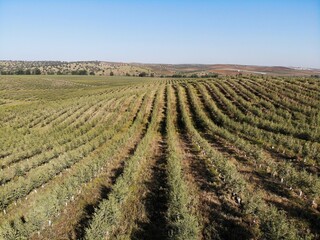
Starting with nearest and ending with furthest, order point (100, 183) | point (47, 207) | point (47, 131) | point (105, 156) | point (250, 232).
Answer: point (250, 232), point (47, 207), point (100, 183), point (105, 156), point (47, 131)

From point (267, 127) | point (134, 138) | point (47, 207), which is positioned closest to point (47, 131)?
point (134, 138)

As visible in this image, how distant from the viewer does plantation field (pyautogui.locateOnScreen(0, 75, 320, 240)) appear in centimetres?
1753

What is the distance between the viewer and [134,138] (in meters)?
41.5

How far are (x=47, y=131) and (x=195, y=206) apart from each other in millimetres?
38392

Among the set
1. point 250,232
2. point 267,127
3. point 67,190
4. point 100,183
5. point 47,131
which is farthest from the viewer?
point 47,131

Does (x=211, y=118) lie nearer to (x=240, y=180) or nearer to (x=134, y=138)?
(x=134, y=138)

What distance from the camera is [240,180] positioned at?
72.4ft

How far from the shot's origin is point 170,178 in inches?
912

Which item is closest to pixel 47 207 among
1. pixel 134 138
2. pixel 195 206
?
pixel 195 206

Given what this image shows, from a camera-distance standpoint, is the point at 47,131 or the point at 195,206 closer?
the point at 195,206

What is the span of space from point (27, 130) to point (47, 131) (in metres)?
4.96

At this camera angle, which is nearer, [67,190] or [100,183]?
[67,190]

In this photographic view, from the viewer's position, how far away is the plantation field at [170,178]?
1753 centimetres

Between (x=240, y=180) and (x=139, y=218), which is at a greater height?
(x=240, y=180)
